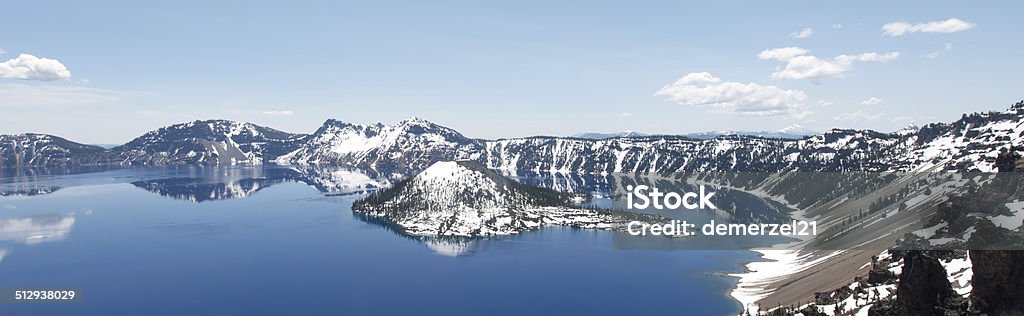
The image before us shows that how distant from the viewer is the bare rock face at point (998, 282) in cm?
7131

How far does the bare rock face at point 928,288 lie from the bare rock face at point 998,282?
139 inches

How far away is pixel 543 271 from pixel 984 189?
11449cm

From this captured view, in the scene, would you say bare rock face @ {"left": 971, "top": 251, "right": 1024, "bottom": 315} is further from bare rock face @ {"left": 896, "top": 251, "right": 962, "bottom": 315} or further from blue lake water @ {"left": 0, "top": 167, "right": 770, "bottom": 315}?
blue lake water @ {"left": 0, "top": 167, "right": 770, "bottom": 315}

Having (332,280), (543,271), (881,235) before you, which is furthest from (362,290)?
(881,235)

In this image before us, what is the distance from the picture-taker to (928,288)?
79438 millimetres

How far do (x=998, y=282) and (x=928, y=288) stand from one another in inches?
312

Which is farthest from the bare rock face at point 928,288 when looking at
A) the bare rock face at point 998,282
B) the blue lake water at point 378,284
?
the blue lake water at point 378,284

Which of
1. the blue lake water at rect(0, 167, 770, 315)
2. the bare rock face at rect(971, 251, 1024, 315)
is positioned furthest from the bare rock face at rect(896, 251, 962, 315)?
the blue lake water at rect(0, 167, 770, 315)

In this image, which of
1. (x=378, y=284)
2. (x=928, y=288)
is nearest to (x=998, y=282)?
(x=928, y=288)

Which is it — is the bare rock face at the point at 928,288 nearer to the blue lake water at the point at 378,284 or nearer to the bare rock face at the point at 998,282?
the bare rock face at the point at 998,282

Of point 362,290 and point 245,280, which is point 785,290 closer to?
point 362,290

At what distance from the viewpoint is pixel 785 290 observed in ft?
475

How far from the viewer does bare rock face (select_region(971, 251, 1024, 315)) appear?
71312 mm

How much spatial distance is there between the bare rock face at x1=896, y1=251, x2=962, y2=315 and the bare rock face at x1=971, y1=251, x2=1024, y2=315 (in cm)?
352
